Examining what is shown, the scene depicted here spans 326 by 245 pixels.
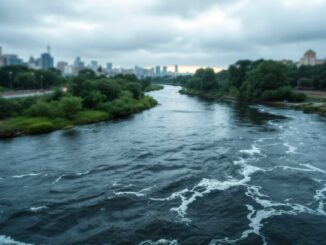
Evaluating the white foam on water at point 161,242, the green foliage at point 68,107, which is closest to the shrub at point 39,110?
the green foliage at point 68,107

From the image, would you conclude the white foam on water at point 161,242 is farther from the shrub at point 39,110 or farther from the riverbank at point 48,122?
the shrub at point 39,110

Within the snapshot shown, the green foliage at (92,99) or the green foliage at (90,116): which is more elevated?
the green foliage at (92,99)

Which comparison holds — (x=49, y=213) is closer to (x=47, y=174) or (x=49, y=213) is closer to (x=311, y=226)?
(x=47, y=174)

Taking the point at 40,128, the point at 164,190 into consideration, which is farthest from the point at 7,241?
the point at 40,128

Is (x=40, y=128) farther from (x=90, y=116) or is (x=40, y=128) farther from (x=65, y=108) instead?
(x=90, y=116)

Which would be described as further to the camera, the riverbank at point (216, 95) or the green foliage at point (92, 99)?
the riverbank at point (216, 95)

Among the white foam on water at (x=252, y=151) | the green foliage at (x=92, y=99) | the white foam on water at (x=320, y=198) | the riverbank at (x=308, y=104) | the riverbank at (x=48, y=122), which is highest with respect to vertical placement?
the green foliage at (x=92, y=99)
